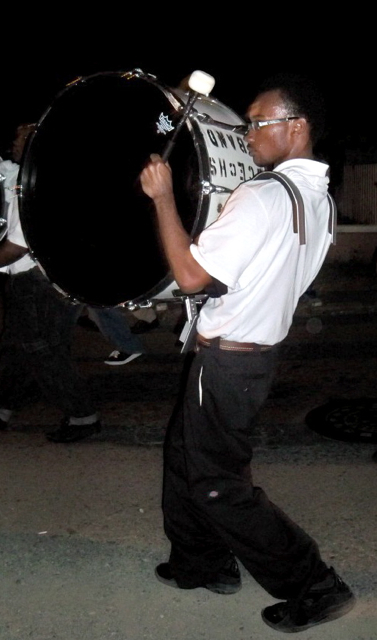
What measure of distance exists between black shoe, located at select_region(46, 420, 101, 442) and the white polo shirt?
88.4 inches

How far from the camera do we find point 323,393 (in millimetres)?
5812

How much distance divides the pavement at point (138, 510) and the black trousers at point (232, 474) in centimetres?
30

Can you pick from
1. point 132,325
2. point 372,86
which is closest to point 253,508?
point 132,325

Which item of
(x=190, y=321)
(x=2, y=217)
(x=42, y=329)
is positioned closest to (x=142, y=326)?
(x=42, y=329)

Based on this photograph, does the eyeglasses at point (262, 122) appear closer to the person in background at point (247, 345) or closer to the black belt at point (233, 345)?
the person in background at point (247, 345)

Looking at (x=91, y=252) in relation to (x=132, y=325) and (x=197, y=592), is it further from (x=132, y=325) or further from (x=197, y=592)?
(x=132, y=325)

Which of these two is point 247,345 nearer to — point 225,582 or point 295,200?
point 295,200

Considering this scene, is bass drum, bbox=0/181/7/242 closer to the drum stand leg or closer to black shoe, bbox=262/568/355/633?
the drum stand leg

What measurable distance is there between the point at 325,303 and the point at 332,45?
9538mm

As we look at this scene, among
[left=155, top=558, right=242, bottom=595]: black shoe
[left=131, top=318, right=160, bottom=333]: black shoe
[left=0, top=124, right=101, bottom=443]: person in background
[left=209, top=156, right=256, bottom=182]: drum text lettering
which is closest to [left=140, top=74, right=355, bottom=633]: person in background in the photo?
[left=155, top=558, right=242, bottom=595]: black shoe

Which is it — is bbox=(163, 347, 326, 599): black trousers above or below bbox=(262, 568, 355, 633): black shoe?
above

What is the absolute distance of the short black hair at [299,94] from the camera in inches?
99.8

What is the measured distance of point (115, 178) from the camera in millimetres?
3172

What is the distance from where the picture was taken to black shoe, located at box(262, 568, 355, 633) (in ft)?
9.25
